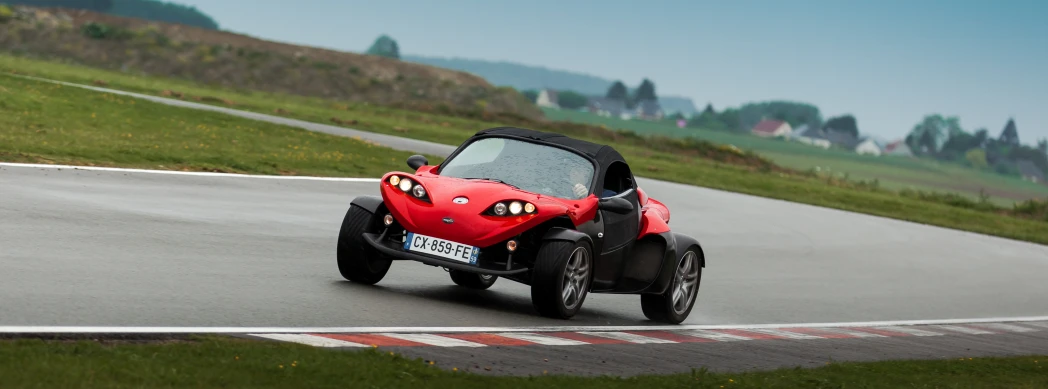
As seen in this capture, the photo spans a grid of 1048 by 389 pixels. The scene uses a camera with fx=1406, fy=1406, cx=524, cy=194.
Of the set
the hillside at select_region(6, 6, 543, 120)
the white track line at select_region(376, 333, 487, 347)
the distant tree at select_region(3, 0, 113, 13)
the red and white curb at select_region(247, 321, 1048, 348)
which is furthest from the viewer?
the distant tree at select_region(3, 0, 113, 13)

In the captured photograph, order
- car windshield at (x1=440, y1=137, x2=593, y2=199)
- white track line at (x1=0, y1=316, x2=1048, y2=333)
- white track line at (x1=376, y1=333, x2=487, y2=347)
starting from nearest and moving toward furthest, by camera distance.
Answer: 1. white track line at (x1=0, y1=316, x2=1048, y2=333)
2. white track line at (x1=376, y1=333, x2=487, y2=347)
3. car windshield at (x1=440, y1=137, x2=593, y2=199)

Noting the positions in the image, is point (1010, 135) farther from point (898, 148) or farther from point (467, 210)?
point (467, 210)

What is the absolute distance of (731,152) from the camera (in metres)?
59.8

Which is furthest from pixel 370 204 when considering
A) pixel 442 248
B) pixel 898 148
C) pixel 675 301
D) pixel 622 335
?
pixel 898 148

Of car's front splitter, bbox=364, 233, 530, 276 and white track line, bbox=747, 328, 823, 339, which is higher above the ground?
car's front splitter, bbox=364, 233, 530, 276

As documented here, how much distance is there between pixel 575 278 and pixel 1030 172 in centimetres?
14775

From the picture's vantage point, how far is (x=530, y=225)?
1097cm

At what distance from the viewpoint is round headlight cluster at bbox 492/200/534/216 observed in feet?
36.0

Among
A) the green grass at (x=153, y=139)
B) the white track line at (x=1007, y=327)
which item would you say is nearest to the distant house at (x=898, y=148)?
the green grass at (x=153, y=139)

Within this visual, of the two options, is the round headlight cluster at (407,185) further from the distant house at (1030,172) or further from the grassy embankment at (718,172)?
the distant house at (1030,172)

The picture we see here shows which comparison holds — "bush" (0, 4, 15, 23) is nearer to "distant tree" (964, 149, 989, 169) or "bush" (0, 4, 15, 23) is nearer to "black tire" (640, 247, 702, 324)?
"black tire" (640, 247, 702, 324)

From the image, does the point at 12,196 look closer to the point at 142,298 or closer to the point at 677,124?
the point at 142,298

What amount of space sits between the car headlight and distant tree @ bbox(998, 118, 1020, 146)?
173 metres

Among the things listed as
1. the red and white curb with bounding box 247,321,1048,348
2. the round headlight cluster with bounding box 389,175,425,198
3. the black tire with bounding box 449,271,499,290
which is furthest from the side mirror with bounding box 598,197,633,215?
the black tire with bounding box 449,271,499,290
